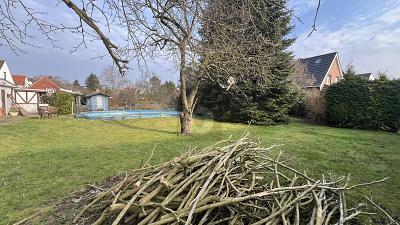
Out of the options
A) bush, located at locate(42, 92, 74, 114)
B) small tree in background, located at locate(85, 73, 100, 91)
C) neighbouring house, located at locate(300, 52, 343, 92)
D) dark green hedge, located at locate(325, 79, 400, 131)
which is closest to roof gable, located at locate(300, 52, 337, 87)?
neighbouring house, located at locate(300, 52, 343, 92)

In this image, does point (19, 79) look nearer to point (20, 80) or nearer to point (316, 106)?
point (20, 80)

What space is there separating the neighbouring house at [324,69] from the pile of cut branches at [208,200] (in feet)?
96.2

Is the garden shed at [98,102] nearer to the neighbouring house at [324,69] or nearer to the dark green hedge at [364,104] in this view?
the neighbouring house at [324,69]

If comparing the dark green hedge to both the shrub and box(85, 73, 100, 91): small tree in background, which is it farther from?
box(85, 73, 100, 91): small tree in background

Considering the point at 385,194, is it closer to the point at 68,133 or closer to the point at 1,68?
the point at 68,133

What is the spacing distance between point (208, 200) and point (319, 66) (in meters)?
33.3

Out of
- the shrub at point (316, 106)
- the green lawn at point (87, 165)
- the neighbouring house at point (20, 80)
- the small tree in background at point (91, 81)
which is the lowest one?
the green lawn at point (87, 165)

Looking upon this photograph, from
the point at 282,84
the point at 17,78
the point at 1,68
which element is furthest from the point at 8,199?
the point at 17,78

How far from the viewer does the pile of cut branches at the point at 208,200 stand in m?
2.59

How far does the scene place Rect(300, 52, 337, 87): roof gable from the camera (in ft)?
104

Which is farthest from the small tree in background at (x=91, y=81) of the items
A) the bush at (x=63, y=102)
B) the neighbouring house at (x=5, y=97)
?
the bush at (x=63, y=102)

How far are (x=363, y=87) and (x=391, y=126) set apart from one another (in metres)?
2.57

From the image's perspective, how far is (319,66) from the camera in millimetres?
32969

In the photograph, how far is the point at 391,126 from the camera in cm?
1667
